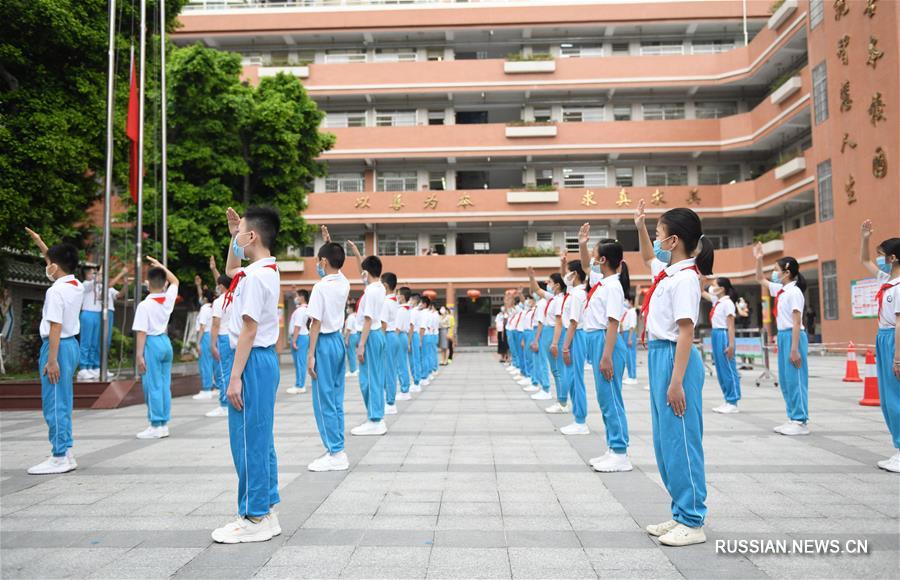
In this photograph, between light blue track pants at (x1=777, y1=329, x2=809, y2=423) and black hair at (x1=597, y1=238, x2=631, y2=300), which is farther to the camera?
light blue track pants at (x1=777, y1=329, x2=809, y2=423)

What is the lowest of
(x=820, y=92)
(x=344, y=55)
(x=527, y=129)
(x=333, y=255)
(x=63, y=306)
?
(x=63, y=306)

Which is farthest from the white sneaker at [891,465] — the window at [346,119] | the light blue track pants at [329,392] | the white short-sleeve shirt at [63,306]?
the window at [346,119]

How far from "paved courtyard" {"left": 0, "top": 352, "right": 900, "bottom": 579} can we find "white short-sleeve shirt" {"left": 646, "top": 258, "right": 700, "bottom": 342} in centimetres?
127

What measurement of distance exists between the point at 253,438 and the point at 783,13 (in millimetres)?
28093

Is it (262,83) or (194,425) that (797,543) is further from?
(262,83)

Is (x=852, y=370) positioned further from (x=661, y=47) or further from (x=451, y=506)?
(x=661, y=47)

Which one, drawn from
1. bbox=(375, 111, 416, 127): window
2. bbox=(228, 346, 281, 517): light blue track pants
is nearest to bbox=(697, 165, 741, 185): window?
bbox=(375, 111, 416, 127): window

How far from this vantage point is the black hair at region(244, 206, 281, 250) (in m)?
Result: 4.32

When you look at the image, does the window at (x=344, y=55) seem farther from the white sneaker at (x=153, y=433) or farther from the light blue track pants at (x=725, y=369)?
the white sneaker at (x=153, y=433)

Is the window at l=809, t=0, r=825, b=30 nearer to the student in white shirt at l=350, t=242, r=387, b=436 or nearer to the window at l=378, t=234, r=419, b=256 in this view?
the window at l=378, t=234, r=419, b=256

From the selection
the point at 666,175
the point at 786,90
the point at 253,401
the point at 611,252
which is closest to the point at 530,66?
the point at 666,175

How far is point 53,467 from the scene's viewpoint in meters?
6.03

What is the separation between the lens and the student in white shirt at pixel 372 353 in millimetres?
7734

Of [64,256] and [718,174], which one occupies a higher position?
[718,174]
